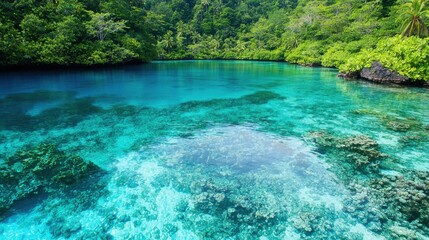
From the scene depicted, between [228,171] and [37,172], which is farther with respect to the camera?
[228,171]

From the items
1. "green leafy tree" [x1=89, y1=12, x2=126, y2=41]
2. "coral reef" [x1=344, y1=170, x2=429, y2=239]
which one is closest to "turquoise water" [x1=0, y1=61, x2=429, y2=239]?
→ "coral reef" [x1=344, y1=170, x2=429, y2=239]

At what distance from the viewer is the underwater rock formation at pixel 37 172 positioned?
19.2 feet

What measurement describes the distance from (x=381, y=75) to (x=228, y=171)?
71.0 ft

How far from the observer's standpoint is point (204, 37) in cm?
8519

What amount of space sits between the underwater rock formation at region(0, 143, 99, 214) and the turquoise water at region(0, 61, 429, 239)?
215 millimetres

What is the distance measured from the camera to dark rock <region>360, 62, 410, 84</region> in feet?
69.6

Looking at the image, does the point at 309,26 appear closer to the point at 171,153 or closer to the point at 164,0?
the point at 171,153

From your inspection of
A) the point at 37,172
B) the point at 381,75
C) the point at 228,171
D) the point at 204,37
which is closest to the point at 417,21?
the point at 381,75

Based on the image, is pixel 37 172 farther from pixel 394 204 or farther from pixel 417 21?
pixel 417 21

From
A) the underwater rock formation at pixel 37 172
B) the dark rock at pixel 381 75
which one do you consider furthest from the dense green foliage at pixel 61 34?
the dark rock at pixel 381 75

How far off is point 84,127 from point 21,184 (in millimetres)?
4849

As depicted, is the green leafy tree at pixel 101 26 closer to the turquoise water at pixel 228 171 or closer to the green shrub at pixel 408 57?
the turquoise water at pixel 228 171

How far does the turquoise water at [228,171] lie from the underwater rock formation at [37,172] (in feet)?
0.70

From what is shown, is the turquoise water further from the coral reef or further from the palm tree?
the palm tree
